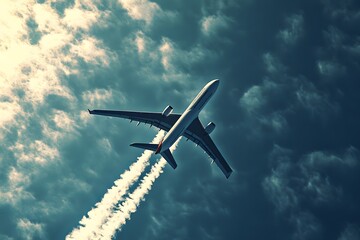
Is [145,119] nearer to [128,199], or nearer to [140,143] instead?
[140,143]

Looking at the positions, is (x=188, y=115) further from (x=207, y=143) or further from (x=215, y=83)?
(x=207, y=143)

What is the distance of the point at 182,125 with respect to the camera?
115125 mm

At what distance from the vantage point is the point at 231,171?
130875 mm

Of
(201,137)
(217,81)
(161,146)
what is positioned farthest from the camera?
(201,137)

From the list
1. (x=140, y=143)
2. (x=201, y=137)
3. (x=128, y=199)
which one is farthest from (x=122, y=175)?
(x=201, y=137)

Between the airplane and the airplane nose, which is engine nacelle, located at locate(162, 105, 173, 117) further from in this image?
the airplane nose

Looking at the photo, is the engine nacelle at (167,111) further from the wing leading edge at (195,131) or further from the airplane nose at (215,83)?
the airplane nose at (215,83)

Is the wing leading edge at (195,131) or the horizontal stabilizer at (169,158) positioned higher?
the wing leading edge at (195,131)

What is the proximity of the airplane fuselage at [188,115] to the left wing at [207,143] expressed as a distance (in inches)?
488

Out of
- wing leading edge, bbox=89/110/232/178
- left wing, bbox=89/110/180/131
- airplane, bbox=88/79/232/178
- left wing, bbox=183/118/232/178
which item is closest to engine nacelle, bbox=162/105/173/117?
airplane, bbox=88/79/232/178

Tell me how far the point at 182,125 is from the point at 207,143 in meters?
18.7

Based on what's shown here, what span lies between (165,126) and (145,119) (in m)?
6.53

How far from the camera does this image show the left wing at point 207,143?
13000 cm

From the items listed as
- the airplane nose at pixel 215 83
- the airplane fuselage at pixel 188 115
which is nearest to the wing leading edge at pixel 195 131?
the airplane fuselage at pixel 188 115
